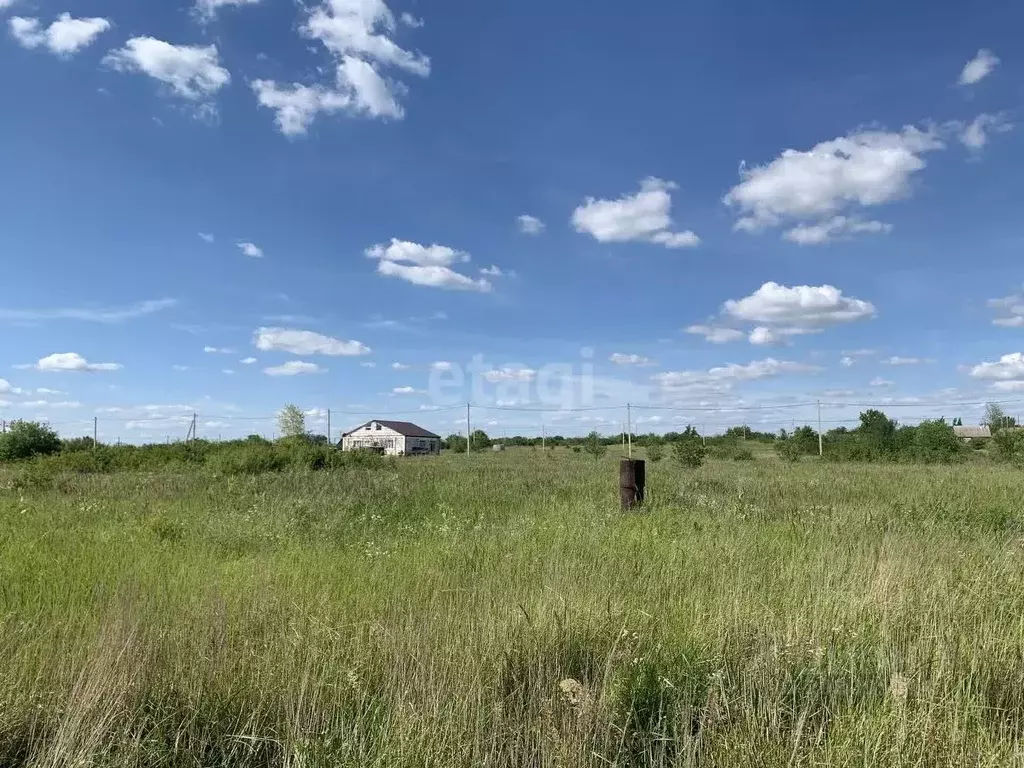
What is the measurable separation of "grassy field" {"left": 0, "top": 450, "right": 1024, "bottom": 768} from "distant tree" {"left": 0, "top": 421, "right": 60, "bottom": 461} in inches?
1194

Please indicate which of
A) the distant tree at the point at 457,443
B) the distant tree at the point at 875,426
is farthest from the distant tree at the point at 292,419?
the distant tree at the point at 875,426

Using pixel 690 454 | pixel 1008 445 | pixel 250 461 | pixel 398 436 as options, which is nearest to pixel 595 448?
pixel 690 454

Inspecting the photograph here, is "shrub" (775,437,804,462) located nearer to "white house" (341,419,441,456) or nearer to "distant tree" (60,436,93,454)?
"distant tree" (60,436,93,454)

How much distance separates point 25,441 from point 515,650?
1453 inches

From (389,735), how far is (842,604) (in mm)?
3113

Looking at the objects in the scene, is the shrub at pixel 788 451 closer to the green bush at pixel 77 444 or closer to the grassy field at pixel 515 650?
the grassy field at pixel 515 650

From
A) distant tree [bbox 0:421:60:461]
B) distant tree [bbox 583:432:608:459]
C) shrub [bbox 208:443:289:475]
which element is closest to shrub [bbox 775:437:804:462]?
distant tree [bbox 583:432:608:459]

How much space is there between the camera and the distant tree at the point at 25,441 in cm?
2979

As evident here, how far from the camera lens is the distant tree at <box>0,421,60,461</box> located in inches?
1173

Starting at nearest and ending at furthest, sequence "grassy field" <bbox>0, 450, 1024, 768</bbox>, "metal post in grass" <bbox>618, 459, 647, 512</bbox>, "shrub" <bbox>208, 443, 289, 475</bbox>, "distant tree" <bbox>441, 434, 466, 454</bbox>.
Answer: "grassy field" <bbox>0, 450, 1024, 768</bbox> < "metal post in grass" <bbox>618, 459, 647, 512</bbox> < "shrub" <bbox>208, 443, 289, 475</bbox> < "distant tree" <bbox>441, 434, 466, 454</bbox>

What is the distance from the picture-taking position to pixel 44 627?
11.6 ft

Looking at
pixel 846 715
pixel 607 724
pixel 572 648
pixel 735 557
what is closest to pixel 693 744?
pixel 607 724

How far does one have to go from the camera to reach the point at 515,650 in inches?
125

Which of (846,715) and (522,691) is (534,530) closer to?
(522,691)
